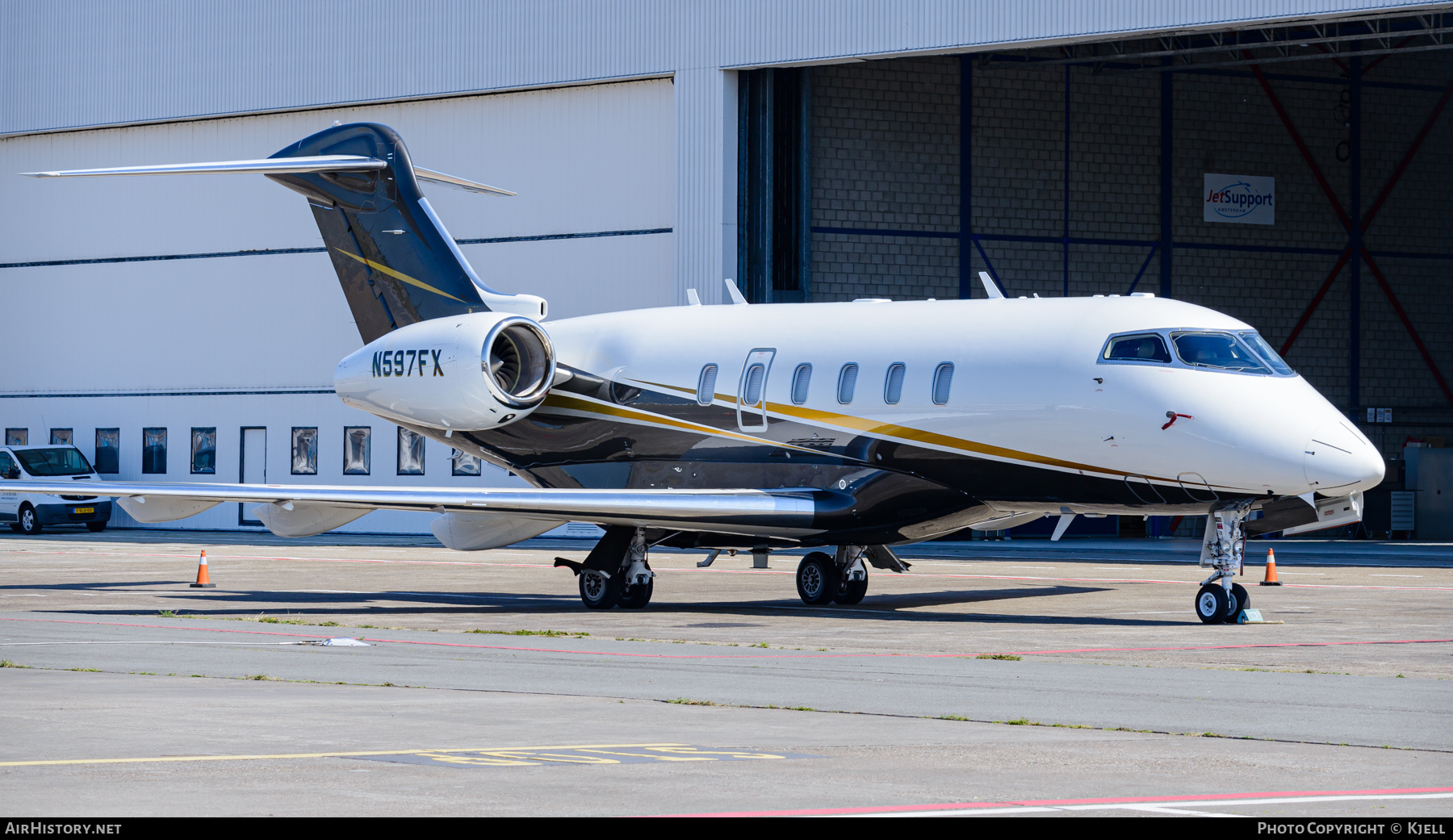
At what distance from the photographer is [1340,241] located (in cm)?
4856

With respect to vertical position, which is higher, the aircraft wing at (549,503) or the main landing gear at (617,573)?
the aircraft wing at (549,503)

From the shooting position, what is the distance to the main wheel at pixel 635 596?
21859 mm

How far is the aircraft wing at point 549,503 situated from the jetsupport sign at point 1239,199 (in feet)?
94.0

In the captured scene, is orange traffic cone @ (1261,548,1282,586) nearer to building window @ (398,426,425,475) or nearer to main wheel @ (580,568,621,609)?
main wheel @ (580,568,621,609)

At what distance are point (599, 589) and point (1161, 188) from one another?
93.1 feet

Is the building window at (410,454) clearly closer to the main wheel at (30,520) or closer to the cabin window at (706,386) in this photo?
the main wheel at (30,520)

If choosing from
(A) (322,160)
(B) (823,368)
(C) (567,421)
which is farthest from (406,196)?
(B) (823,368)

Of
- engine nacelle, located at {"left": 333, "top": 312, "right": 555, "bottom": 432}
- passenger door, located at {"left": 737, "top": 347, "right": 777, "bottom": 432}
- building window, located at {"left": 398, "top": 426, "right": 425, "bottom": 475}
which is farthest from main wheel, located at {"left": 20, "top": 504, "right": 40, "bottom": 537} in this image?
passenger door, located at {"left": 737, "top": 347, "right": 777, "bottom": 432}

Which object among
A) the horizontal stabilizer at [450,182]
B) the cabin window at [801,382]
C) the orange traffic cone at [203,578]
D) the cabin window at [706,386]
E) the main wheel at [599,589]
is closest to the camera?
the cabin window at [801,382]

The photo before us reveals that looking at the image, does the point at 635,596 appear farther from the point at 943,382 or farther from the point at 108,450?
the point at 108,450

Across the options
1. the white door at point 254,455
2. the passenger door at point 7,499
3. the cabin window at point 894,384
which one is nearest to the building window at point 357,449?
the white door at point 254,455

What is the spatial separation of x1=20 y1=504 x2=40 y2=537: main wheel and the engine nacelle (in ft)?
80.9

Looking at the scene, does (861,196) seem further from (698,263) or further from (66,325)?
(66,325)

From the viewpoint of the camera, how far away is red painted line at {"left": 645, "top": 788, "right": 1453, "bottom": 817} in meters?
7.68
